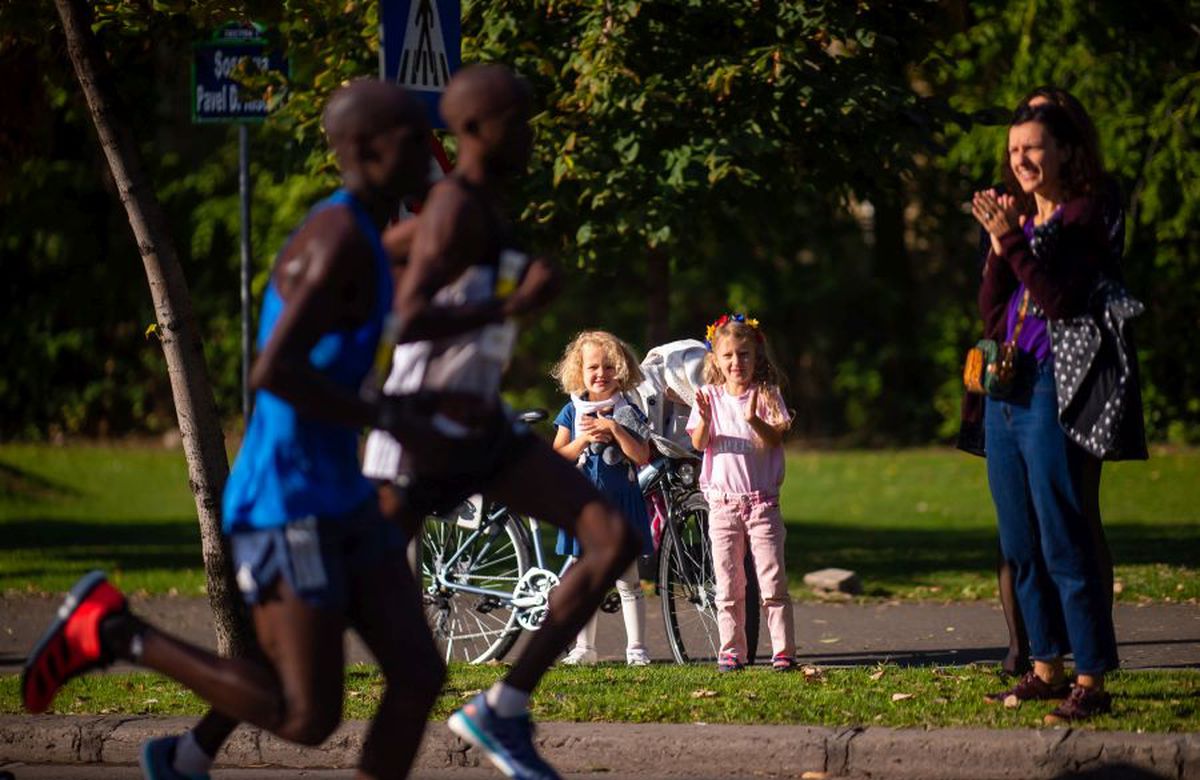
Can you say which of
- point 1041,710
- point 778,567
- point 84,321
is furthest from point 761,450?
point 84,321

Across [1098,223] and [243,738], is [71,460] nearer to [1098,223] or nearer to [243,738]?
[243,738]

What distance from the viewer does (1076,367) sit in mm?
5953

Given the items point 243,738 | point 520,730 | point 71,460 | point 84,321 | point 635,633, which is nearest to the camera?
point 520,730

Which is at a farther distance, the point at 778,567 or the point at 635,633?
the point at 635,633

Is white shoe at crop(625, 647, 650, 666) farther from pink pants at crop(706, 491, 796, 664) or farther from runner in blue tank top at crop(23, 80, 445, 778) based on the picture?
runner in blue tank top at crop(23, 80, 445, 778)

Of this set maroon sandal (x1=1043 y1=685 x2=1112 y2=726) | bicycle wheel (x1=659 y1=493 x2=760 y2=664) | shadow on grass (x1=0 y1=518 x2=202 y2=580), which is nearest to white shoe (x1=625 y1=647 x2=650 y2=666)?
bicycle wheel (x1=659 y1=493 x2=760 y2=664)

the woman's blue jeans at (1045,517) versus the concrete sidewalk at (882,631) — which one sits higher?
the woman's blue jeans at (1045,517)

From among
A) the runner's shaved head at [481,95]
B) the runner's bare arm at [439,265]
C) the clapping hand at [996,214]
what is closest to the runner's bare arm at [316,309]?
the runner's bare arm at [439,265]

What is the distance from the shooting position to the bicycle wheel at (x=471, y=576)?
27.7 ft

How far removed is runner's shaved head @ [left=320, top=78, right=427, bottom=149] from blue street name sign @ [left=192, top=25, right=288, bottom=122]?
21.1 feet

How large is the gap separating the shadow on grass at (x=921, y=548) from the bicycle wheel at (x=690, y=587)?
11.4ft

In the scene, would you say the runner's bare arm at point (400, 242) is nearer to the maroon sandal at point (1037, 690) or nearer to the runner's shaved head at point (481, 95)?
the runner's shaved head at point (481, 95)

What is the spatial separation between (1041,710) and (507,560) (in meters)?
2.99

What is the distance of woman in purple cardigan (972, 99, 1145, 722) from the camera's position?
595 cm
